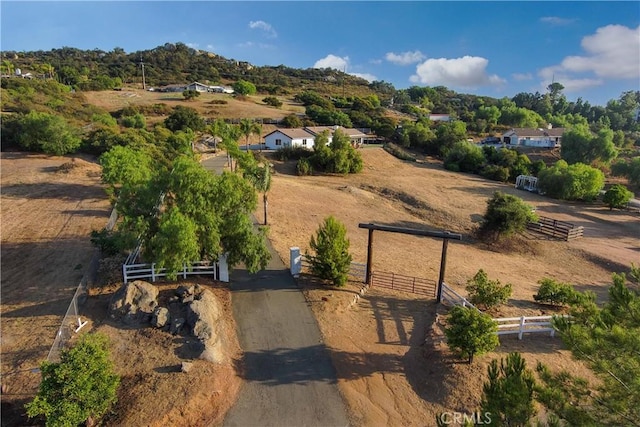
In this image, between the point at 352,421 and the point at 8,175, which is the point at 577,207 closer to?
the point at 352,421

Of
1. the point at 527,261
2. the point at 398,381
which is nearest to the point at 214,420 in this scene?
the point at 398,381

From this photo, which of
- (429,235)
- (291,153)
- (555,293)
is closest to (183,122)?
(291,153)

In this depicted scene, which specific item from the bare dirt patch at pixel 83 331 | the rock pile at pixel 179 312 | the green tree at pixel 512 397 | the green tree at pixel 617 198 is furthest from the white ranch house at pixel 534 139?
the green tree at pixel 512 397

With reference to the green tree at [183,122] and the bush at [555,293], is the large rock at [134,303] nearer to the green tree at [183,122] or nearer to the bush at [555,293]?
the bush at [555,293]

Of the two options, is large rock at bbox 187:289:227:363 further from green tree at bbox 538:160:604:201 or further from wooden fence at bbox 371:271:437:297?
green tree at bbox 538:160:604:201

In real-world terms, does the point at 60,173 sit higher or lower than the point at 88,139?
lower
